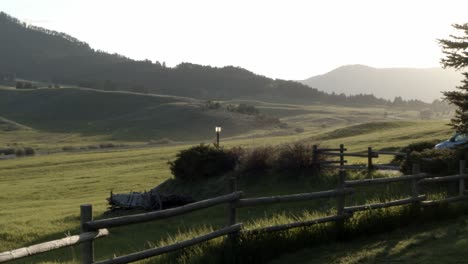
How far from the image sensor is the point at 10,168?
55344mm

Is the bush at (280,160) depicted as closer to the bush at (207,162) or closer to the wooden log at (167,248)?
the bush at (207,162)

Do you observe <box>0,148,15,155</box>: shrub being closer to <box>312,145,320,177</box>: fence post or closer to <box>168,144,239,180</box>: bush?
<box>168,144,239,180</box>: bush

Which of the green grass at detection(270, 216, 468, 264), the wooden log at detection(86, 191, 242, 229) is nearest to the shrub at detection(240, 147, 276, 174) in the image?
the green grass at detection(270, 216, 468, 264)

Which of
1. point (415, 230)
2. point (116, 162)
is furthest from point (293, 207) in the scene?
point (116, 162)

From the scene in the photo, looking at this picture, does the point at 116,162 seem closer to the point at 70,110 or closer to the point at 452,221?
the point at 452,221

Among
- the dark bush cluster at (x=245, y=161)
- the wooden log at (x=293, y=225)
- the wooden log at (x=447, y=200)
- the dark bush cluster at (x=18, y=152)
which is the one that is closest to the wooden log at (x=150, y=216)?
the wooden log at (x=293, y=225)

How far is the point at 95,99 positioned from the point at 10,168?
5402 inches

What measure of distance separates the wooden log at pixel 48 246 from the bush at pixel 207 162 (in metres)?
18.6

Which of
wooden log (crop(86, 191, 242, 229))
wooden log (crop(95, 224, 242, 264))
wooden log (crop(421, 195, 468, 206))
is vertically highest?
wooden log (crop(86, 191, 242, 229))

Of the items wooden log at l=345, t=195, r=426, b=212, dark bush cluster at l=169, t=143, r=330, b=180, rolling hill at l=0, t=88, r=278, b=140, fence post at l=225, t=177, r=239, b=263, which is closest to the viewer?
fence post at l=225, t=177, r=239, b=263

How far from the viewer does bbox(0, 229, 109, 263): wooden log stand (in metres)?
6.35

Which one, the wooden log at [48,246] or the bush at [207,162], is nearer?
the wooden log at [48,246]

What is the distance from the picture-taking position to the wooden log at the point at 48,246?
6.35m

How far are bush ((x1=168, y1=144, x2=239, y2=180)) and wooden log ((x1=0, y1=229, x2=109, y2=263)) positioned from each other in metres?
18.6
